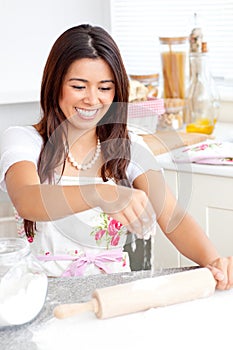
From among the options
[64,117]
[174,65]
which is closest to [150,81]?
[174,65]

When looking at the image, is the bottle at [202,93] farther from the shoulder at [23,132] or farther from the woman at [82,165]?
the shoulder at [23,132]

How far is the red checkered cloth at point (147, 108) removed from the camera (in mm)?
2602

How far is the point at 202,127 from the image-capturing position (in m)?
2.70

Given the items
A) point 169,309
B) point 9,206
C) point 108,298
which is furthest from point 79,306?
point 9,206

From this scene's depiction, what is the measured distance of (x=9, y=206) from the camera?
6.59 feet

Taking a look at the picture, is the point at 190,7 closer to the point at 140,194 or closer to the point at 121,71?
the point at 121,71

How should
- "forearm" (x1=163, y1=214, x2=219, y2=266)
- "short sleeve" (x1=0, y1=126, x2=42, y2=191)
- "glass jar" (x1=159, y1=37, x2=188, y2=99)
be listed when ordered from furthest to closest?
"glass jar" (x1=159, y1=37, x2=188, y2=99) → "short sleeve" (x1=0, y1=126, x2=42, y2=191) → "forearm" (x1=163, y1=214, x2=219, y2=266)

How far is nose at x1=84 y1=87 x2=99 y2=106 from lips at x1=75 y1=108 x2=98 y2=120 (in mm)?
32

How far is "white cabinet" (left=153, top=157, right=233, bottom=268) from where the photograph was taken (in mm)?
2252

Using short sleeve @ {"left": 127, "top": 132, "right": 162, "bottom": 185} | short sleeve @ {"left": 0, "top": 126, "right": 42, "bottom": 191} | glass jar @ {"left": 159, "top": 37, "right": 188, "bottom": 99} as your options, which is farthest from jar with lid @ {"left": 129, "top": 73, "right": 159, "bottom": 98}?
short sleeve @ {"left": 0, "top": 126, "right": 42, "bottom": 191}

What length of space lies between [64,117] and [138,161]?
247mm

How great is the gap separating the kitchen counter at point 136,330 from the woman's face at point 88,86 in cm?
55

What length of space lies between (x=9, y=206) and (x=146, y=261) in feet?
1.96

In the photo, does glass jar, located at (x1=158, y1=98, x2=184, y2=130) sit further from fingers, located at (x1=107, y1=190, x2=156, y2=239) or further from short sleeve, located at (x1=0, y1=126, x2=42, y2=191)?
fingers, located at (x1=107, y1=190, x2=156, y2=239)
